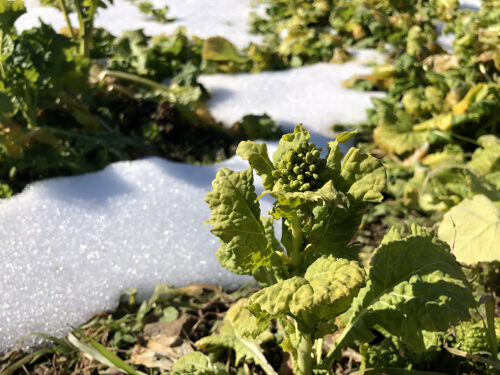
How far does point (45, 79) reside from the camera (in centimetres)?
231

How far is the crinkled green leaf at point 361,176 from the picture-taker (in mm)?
1188

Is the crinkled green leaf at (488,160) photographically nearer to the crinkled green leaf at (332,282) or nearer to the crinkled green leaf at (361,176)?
the crinkled green leaf at (361,176)

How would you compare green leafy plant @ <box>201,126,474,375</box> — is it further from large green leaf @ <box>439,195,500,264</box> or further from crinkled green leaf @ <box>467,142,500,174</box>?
crinkled green leaf @ <box>467,142,500,174</box>

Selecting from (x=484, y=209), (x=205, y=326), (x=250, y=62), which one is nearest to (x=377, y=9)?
(x=250, y=62)

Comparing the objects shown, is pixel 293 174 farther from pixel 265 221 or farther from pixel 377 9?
pixel 377 9

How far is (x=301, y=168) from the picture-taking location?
1147 mm

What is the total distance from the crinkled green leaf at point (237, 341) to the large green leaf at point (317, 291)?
17.7 inches

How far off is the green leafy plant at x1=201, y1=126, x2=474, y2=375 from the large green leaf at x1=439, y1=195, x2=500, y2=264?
41 centimetres

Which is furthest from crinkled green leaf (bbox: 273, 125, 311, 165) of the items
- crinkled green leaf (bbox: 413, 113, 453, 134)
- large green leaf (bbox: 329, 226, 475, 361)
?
crinkled green leaf (bbox: 413, 113, 453, 134)

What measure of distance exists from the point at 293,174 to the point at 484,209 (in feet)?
3.52

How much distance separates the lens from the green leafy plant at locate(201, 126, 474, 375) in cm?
112

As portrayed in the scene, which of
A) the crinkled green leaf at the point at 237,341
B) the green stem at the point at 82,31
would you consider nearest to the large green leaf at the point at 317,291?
the crinkled green leaf at the point at 237,341

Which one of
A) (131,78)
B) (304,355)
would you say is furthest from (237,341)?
(131,78)

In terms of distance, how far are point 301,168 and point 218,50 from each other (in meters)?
2.60
